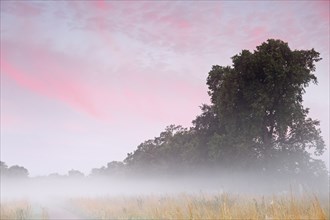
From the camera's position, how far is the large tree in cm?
3256

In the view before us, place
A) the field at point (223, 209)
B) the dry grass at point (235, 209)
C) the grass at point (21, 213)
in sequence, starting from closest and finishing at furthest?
1. the dry grass at point (235, 209)
2. the field at point (223, 209)
3. the grass at point (21, 213)

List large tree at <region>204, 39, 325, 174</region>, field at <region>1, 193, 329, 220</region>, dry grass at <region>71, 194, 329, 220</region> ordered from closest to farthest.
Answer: dry grass at <region>71, 194, 329, 220</region> → field at <region>1, 193, 329, 220</region> → large tree at <region>204, 39, 325, 174</region>

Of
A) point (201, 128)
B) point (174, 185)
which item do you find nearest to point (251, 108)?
point (201, 128)

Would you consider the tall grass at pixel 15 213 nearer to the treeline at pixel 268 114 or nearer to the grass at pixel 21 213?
the grass at pixel 21 213

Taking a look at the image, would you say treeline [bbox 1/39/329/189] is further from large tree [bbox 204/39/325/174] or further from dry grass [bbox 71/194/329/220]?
dry grass [bbox 71/194/329/220]

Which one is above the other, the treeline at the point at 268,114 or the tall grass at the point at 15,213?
the treeline at the point at 268,114

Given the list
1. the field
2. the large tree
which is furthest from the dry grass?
the large tree

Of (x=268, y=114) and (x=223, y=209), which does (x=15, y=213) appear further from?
(x=268, y=114)

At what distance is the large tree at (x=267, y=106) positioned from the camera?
3256 centimetres

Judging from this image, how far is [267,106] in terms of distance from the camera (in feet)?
107

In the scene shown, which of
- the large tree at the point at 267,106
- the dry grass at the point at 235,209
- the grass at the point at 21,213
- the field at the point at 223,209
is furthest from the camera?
the large tree at the point at 267,106

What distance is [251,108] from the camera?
34.1 metres

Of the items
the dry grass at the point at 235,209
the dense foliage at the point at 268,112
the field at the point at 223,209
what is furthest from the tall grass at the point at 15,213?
the dense foliage at the point at 268,112

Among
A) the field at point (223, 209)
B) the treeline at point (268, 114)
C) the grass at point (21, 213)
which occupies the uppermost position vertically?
the treeline at point (268, 114)
